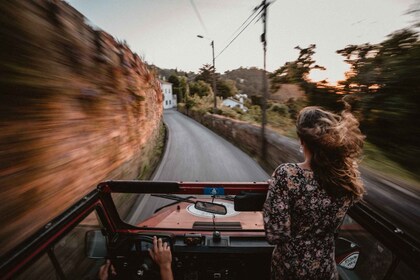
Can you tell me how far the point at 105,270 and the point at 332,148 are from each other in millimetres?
2057

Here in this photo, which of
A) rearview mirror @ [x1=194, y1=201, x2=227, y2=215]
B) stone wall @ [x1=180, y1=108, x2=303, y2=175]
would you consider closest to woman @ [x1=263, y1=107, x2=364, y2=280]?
rearview mirror @ [x1=194, y1=201, x2=227, y2=215]

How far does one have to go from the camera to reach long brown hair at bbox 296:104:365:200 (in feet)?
4.53

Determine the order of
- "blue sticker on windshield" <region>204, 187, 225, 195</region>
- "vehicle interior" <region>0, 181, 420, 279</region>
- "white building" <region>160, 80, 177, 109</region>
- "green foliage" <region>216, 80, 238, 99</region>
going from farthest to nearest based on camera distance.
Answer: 1. "white building" <region>160, 80, 177, 109</region>
2. "green foliage" <region>216, 80, 238, 99</region>
3. "blue sticker on windshield" <region>204, 187, 225, 195</region>
4. "vehicle interior" <region>0, 181, 420, 279</region>

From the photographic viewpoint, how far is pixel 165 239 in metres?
2.12

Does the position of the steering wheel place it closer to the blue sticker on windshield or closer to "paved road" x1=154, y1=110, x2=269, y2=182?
the blue sticker on windshield

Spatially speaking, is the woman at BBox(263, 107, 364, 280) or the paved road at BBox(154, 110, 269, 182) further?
the paved road at BBox(154, 110, 269, 182)

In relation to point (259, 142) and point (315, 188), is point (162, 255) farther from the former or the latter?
point (259, 142)

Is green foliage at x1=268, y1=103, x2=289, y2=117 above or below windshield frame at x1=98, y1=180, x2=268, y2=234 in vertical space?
below

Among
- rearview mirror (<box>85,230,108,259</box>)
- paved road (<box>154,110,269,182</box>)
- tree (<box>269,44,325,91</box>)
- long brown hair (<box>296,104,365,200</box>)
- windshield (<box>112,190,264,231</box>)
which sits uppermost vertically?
tree (<box>269,44,325,91</box>)

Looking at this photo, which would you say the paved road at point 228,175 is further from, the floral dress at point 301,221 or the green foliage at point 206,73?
the green foliage at point 206,73

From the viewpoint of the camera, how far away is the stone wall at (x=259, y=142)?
7.39m

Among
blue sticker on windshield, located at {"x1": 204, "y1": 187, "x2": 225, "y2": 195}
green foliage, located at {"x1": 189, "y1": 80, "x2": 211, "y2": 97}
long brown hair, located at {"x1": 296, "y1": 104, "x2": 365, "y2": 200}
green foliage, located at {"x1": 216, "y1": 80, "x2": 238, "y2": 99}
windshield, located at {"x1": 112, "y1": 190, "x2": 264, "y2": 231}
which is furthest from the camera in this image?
green foliage, located at {"x1": 216, "y1": 80, "x2": 238, "y2": 99}

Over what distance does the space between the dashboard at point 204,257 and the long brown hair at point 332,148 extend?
1018mm

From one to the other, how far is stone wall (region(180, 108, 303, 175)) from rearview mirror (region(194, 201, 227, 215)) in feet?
13.2
